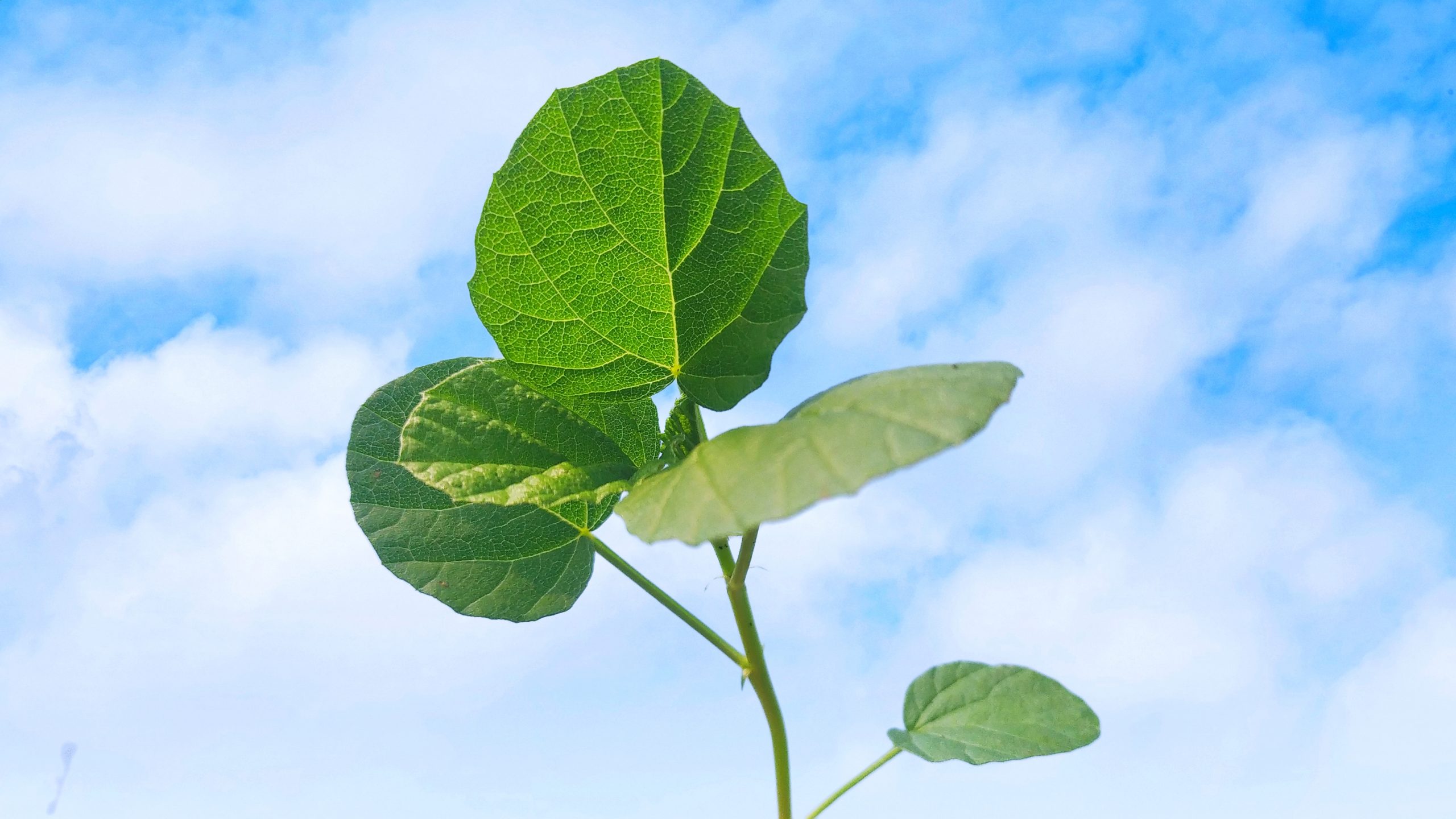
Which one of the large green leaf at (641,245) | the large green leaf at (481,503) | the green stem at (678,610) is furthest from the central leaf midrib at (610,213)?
the green stem at (678,610)

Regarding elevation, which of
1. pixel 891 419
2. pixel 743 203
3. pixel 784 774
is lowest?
pixel 784 774

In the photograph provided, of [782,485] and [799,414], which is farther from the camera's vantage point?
[799,414]

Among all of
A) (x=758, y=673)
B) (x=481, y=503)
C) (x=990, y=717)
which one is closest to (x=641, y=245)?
(x=481, y=503)

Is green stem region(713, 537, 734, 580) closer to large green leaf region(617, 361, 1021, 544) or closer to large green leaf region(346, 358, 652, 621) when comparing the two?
large green leaf region(346, 358, 652, 621)

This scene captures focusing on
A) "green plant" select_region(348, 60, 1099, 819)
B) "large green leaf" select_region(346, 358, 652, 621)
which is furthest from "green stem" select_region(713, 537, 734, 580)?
"large green leaf" select_region(346, 358, 652, 621)

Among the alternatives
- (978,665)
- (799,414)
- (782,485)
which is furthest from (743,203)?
(978,665)

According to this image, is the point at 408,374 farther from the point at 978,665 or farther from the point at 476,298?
the point at 978,665

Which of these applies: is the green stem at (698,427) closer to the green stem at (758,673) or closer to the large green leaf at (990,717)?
the green stem at (758,673)

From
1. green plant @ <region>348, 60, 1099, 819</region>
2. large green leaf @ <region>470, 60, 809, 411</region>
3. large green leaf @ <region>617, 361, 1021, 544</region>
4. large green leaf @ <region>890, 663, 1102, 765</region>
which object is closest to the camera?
large green leaf @ <region>617, 361, 1021, 544</region>
